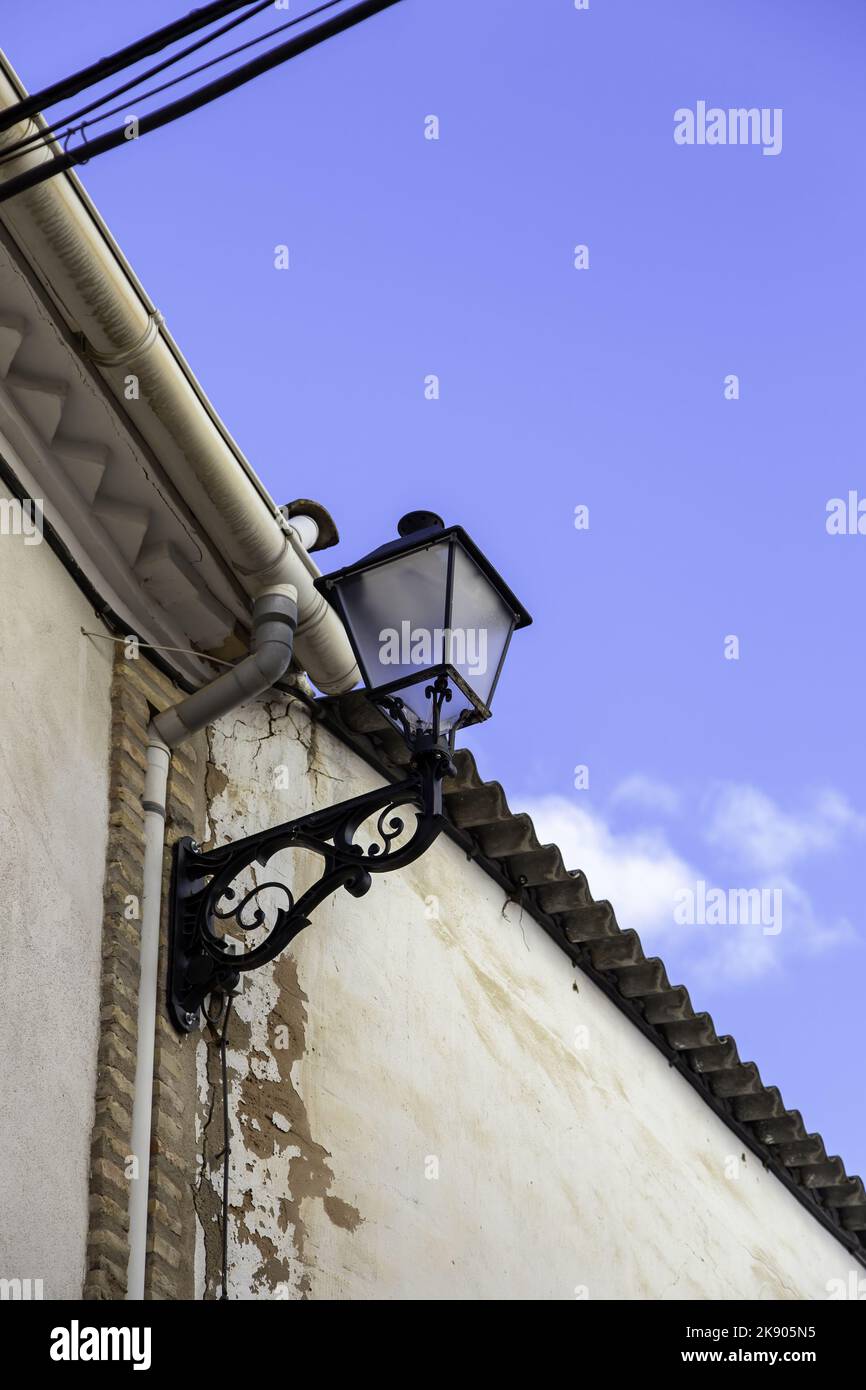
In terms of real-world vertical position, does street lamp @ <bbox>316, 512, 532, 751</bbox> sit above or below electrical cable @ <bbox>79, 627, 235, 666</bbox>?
below

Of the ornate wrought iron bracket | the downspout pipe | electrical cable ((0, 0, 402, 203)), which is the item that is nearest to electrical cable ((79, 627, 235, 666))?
the downspout pipe

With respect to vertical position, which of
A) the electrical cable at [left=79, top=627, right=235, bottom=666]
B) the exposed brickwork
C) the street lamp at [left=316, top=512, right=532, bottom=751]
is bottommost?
the exposed brickwork

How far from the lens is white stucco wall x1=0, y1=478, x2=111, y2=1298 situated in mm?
4125

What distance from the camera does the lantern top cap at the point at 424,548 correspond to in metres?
4.80

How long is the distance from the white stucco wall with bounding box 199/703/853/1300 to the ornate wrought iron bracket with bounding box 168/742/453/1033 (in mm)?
242

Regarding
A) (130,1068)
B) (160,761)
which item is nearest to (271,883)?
(160,761)

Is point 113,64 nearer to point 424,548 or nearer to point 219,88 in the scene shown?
point 219,88

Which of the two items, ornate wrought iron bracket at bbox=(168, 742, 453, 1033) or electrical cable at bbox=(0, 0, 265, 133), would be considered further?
ornate wrought iron bracket at bbox=(168, 742, 453, 1033)

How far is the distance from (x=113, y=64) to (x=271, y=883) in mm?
2299

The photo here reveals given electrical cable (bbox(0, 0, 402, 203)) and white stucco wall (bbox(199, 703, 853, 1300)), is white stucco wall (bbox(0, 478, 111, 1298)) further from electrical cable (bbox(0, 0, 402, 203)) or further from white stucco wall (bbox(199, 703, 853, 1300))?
electrical cable (bbox(0, 0, 402, 203))

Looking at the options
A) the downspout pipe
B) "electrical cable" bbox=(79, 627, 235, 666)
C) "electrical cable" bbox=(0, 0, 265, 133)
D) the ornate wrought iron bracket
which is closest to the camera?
"electrical cable" bbox=(0, 0, 265, 133)

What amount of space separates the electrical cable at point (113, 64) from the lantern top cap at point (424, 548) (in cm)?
170

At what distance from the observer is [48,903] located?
4.47 meters
